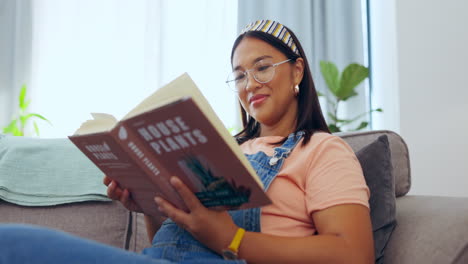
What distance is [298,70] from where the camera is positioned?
128 cm

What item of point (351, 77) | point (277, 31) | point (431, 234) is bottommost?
point (431, 234)

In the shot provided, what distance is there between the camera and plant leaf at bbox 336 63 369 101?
2791mm

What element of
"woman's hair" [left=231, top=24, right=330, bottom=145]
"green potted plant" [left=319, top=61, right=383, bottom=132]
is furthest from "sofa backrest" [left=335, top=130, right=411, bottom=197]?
"green potted plant" [left=319, top=61, right=383, bottom=132]

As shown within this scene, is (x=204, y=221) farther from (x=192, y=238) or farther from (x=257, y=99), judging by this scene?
(x=257, y=99)

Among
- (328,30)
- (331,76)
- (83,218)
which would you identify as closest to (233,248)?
(83,218)

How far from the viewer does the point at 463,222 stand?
0.91 meters

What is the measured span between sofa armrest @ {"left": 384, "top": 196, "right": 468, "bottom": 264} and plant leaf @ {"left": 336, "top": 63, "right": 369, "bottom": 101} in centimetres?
176

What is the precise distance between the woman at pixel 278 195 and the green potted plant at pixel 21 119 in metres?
1.71

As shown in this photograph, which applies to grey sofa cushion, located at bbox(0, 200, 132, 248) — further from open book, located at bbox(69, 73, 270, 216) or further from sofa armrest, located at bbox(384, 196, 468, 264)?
sofa armrest, located at bbox(384, 196, 468, 264)

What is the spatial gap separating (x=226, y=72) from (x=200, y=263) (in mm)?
2451

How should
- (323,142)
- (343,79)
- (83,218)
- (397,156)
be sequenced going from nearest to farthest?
(323,142)
(397,156)
(83,218)
(343,79)

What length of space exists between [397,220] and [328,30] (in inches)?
93.3

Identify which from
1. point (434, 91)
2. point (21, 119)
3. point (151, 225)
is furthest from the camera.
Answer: point (21, 119)

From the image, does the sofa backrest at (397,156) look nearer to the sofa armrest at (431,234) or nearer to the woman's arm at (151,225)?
the sofa armrest at (431,234)
